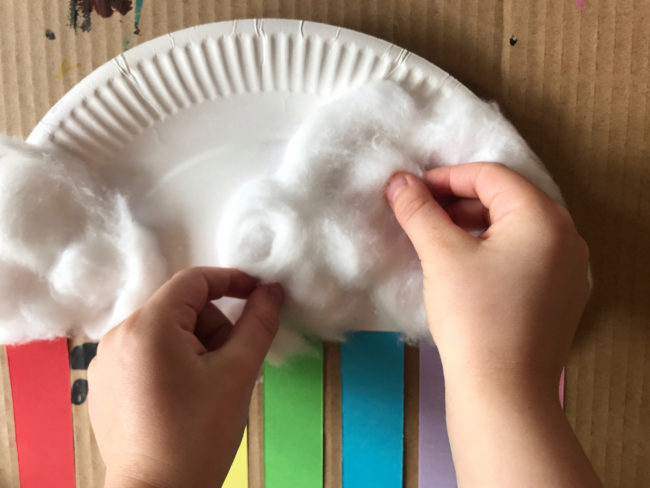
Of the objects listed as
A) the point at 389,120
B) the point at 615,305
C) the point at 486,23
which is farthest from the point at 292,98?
the point at 615,305

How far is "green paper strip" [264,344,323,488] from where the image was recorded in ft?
1.69

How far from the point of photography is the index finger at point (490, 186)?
1.24 ft

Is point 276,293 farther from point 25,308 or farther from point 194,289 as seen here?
point 25,308

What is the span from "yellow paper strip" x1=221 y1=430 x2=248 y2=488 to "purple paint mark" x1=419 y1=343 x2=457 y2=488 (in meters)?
0.19

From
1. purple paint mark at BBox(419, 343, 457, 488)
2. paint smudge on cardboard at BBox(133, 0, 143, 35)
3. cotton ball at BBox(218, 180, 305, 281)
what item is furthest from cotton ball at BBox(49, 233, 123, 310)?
purple paint mark at BBox(419, 343, 457, 488)

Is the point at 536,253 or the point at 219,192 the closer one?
the point at 536,253

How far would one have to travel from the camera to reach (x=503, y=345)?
344 millimetres

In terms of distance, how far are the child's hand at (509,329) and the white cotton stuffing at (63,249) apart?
271 mm

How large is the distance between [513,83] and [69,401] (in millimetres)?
568

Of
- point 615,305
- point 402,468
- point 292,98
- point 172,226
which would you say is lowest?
point 402,468

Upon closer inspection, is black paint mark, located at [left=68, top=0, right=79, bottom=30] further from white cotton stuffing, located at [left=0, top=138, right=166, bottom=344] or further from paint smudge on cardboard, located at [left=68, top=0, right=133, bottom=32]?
white cotton stuffing, located at [left=0, top=138, right=166, bottom=344]

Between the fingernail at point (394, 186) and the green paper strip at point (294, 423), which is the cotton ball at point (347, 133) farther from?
the green paper strip at point (294, 423)

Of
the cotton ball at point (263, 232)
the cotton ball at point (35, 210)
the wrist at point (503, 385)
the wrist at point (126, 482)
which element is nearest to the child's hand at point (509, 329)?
the wrist at point (503, 385)

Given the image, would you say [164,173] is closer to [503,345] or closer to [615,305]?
[503,345]
